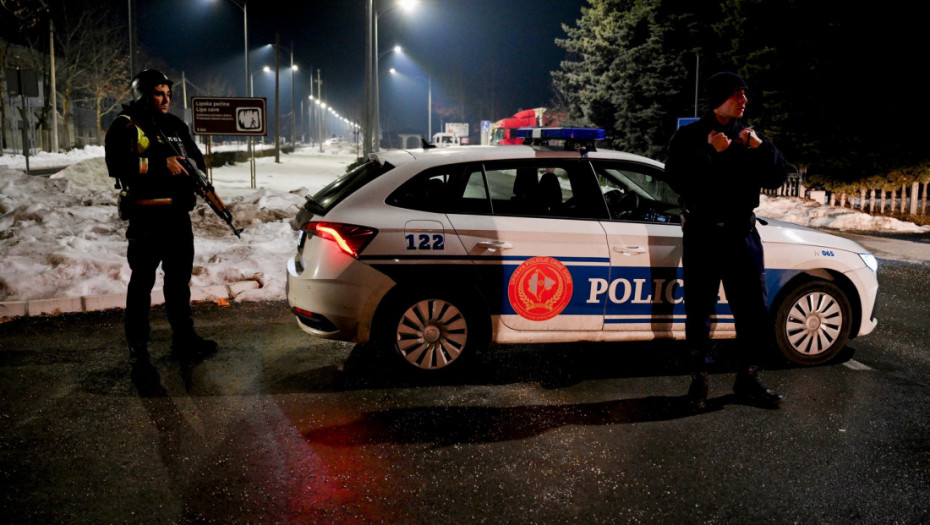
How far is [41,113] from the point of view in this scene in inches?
1966

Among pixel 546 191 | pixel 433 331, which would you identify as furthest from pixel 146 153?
pixel 546 191

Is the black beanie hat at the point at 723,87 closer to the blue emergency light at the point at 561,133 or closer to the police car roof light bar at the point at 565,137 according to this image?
the police car roof light bar at the point at 565,137

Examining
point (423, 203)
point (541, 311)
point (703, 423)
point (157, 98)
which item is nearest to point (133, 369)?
point (157, 98)

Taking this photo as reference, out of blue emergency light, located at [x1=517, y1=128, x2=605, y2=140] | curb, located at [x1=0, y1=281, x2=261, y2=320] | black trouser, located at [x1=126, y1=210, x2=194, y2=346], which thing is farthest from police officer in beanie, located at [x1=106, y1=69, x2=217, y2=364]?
blue emergency light, located at [x1=517, y1=128, x2=605, y2=140]

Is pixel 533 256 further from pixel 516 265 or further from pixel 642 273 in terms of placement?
pixel 642 273

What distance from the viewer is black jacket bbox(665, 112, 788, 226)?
4.30 m

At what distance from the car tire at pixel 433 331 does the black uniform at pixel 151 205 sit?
5.63ft

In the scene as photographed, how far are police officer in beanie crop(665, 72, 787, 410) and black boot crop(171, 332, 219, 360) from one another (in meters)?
3.39

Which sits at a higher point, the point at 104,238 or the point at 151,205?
the point at 151,205

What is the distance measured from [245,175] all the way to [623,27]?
15.9m

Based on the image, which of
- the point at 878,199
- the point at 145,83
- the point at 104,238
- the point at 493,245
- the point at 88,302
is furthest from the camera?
the point at 878,199

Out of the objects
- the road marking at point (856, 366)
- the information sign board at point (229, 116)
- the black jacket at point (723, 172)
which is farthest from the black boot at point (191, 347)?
the information sign board at point (229, 116)

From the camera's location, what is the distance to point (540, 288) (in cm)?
492

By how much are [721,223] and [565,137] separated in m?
1.64
